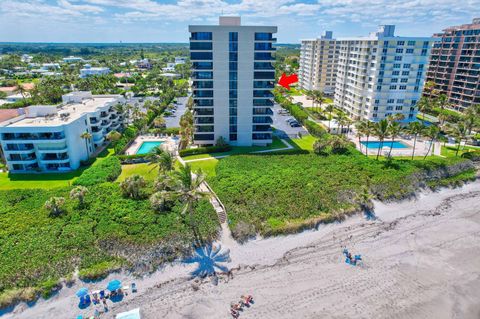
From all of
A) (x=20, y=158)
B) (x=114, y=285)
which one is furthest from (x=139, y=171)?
(x=114, y=285)

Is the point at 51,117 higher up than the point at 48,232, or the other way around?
the point at 51,117

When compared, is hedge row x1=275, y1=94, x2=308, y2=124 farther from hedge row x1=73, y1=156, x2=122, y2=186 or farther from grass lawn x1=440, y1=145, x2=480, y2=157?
hedge row x1=73, y1=156, x2=122, y2=186

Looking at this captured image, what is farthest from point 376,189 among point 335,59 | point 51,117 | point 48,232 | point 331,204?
point 335,59

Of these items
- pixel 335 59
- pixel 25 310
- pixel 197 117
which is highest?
pixel 335 59

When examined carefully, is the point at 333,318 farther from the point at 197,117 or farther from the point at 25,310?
the point at 197,117

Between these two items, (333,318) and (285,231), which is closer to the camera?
(333,318)

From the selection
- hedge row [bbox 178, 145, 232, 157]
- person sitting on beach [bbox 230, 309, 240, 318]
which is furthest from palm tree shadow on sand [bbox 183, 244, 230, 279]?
hedge row [bbox 178, 145, 232, 157]
